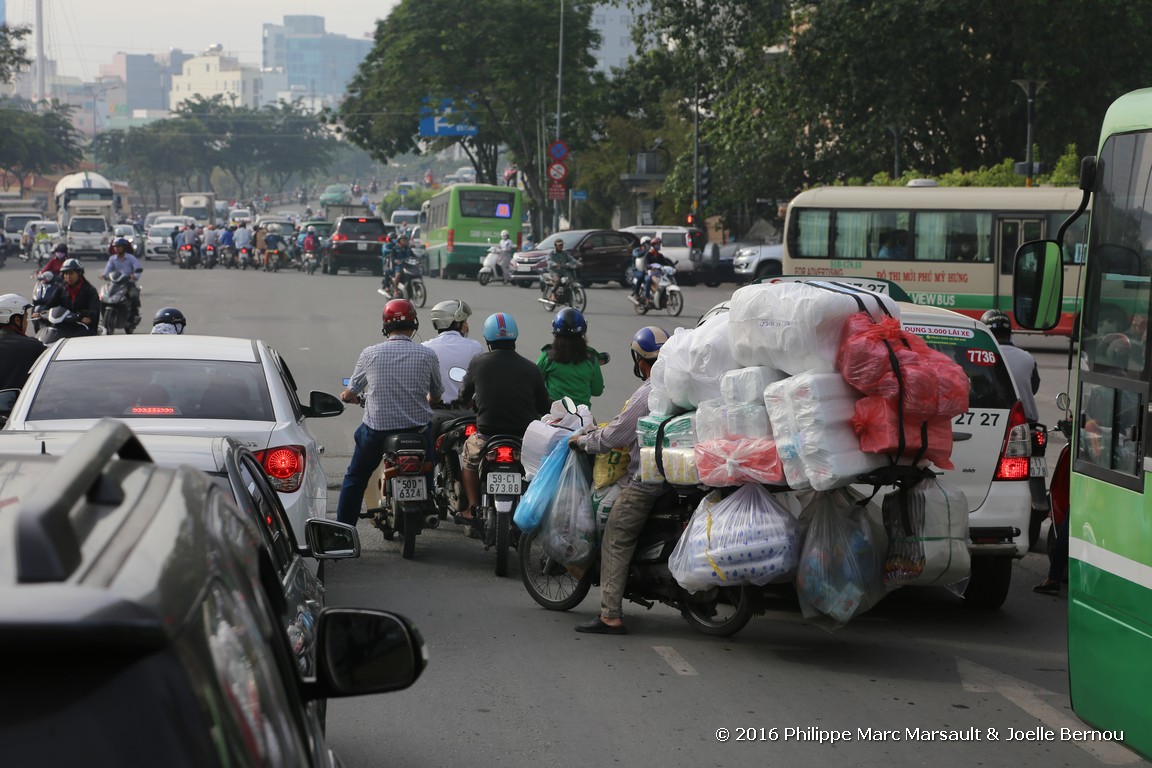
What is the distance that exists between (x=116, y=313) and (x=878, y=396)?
15.9 meters

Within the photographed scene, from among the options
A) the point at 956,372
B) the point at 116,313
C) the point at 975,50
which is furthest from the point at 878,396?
the point at 975,50

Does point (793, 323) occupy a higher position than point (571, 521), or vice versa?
point (793, 323)

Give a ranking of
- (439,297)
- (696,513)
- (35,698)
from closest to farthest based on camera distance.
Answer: (35,698) < (696,513) < (439,297)

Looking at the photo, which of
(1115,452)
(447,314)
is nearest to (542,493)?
(447,314)

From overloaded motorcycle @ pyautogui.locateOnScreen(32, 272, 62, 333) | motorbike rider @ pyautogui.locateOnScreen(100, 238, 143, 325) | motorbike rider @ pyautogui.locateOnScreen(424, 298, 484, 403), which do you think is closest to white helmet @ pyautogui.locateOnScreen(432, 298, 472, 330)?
motorbike rider @ pyautogui.locateOnScreen(424, 298, 484, 403)

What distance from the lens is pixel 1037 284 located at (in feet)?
20.0

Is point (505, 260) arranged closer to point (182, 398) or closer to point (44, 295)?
point (44, 295)

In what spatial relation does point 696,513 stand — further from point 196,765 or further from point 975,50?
point 975,50

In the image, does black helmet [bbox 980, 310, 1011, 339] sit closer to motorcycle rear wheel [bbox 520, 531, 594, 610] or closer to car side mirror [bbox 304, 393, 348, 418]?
motorcycle rear wheel [bbox 520, 531, 594, 610]

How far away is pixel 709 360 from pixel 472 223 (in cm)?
4229

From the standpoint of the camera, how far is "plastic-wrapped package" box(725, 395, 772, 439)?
22.2 ft

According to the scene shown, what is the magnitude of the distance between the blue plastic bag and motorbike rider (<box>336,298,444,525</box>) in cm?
177

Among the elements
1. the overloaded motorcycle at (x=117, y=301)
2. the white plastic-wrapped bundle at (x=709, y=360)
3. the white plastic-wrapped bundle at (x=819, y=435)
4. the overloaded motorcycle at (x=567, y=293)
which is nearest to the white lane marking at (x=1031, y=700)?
the white plastic-wrapped bundle at (x=819, y=435)

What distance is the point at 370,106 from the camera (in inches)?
2534
